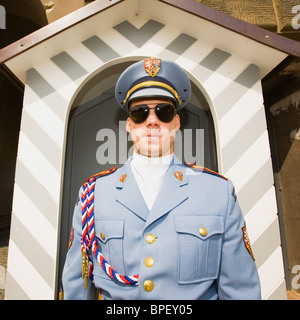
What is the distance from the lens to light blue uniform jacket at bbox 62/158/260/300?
1012 millimetres

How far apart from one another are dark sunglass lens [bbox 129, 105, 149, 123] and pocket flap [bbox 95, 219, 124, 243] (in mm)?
531

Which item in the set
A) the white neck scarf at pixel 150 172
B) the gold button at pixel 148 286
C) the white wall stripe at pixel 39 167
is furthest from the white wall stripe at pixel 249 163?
the white wall stripe at pixel 39 167

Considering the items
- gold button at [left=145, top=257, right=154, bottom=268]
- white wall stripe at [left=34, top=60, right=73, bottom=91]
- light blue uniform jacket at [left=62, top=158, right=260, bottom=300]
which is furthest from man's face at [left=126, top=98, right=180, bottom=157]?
white wall stripe at [left=34, top=60, right=73, bottom=91]

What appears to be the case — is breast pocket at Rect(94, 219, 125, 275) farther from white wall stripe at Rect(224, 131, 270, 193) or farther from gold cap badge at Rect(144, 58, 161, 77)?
white wall stripe at Rect(224, 131, 270, 193)

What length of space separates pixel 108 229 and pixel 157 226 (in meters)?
0.25

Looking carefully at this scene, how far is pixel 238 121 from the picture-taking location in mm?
1806

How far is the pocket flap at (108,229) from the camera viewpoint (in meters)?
1.10

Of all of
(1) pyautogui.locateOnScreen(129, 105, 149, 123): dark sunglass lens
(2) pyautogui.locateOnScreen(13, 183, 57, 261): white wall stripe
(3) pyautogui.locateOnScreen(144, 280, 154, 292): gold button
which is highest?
(1) pyautogui.locateOnScreen(129, 105, 149, 123): dark sunglass lens

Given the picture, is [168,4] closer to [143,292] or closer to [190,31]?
[190,31]

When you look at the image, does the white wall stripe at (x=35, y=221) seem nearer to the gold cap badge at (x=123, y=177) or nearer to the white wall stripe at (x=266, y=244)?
the gold cap badge at (x=123, y=177)

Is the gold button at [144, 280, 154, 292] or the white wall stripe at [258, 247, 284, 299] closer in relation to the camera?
the gold button at [144, 280, 154, 292]

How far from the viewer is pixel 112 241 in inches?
43.4

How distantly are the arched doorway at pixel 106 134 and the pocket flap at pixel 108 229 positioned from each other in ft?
2.76

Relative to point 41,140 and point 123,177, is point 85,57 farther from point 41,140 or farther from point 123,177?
point 123,177
